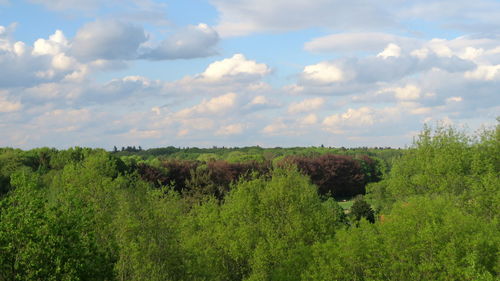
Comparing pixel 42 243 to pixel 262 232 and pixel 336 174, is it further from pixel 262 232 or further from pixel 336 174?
pixel 336 174

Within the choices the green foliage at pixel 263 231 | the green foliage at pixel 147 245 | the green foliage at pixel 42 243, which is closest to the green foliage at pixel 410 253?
the green foliage at pixel 263 231

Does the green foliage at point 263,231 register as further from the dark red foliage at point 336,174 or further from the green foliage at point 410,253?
the dark red foliage at point 336,174

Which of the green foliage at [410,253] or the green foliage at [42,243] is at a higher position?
the green foliage at [42,243]

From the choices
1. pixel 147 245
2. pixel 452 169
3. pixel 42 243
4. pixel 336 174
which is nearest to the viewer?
pixel 42 243

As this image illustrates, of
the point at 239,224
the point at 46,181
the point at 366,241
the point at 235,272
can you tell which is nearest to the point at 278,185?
the point at 239,224

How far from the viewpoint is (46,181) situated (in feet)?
278

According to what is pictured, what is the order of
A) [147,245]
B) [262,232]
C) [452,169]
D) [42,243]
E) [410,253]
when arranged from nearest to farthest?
[42,243] < [147,245] < [410,253] < [262,232] < [452,169]

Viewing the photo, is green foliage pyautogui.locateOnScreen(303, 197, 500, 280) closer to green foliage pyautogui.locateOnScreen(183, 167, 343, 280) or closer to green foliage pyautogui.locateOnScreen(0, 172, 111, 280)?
green foliage pyautogui.locateOnScreen(183, 167, 343, 280)

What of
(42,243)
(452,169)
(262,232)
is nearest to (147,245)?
(42,243)

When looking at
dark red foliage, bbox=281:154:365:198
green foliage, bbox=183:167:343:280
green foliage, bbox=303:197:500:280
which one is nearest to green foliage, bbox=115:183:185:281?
green foliage, bbox=183:167:343:280

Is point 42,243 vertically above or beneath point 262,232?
above

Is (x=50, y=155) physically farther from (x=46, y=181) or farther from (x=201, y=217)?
(x=201, y=217)

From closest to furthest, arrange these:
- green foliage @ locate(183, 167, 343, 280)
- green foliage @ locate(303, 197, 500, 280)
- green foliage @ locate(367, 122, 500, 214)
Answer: green foliage @ locate(303, 197, 500, 280) → green foliage @ locate(183, 167, 343, 280) → green foliage @ locate(367, 122, 500, 214)

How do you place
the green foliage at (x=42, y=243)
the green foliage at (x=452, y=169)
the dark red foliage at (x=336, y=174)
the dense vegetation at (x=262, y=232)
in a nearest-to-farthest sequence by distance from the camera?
the green foliage at (x=42, y=243) < the dense vegetation at (x=262, y=232) < the green foliage at (x=452, y=169) < the dark red foliage at (x=336, y=174)
